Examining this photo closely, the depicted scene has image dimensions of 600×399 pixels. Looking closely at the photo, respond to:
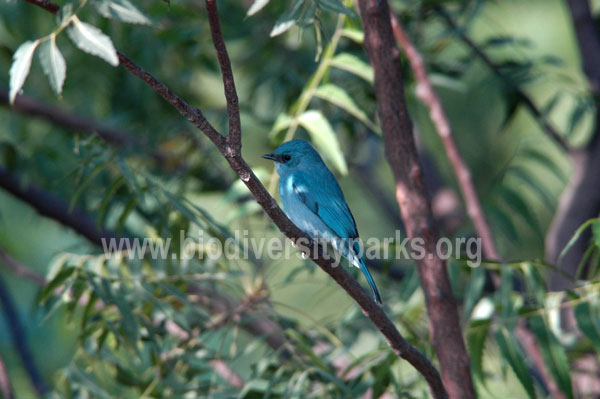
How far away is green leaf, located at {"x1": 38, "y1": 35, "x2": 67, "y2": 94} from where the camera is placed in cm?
179

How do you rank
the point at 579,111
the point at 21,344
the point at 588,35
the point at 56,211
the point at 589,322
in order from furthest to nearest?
the point at 21,344, the point at 588,35, the point at 56,211, the point at 579,111, the point at 589,322

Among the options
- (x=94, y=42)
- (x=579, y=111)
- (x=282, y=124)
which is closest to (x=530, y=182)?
(x=579, y=111)

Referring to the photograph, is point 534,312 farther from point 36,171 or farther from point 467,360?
point 36,171

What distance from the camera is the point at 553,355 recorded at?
2787 millimetres

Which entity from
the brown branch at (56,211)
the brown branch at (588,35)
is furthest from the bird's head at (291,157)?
the brown branch at (588,35)

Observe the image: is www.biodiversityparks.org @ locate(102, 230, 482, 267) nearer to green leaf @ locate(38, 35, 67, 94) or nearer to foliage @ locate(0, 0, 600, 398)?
foliage @ locate(0, 0, 600, 398)

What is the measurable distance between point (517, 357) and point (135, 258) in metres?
1.91

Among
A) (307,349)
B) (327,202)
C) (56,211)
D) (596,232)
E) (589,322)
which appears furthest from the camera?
(56,211)

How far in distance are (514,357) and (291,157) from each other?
156 cm

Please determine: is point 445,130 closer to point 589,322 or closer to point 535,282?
point 535,282

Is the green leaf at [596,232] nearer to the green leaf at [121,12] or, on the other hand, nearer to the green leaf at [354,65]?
the green leaf at [354,65]

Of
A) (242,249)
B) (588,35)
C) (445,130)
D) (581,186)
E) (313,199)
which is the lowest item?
(242,249)

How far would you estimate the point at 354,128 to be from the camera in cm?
485

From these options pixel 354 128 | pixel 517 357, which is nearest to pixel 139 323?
pixel 517 357
